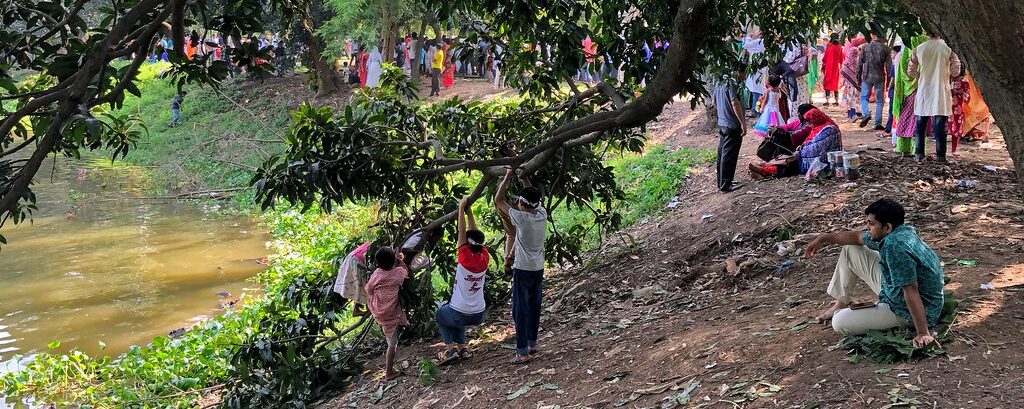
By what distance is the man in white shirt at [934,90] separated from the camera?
1002cm

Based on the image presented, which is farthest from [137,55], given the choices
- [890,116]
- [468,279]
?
[890,116]

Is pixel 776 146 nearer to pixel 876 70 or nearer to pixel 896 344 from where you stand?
pixel 876 70

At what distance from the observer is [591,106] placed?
9.86 m

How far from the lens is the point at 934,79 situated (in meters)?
10.1

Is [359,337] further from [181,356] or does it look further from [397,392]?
[181,356]

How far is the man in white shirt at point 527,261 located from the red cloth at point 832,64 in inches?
433

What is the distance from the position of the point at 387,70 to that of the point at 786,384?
19.0ft

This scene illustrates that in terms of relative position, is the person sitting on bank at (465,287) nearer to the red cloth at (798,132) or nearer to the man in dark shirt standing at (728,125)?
the man in dark shirt standing at (728,125)

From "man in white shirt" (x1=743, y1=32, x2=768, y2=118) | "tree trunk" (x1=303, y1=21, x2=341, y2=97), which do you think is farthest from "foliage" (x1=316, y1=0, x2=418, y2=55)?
"man in white shirt" (x1=743, y1=32, x2=768, y2=118)

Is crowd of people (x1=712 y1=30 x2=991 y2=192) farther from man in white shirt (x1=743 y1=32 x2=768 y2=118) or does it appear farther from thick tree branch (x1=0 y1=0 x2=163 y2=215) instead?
thick tree branch (x1=0 y1=0 x2=163 y2=215)

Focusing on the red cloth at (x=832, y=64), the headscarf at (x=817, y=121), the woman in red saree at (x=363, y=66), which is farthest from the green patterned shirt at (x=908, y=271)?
the woman in red saree at (x=363, y=66)

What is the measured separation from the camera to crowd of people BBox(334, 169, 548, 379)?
6.91 meters

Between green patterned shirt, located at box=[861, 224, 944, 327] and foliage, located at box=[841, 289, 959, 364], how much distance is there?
0.28ft

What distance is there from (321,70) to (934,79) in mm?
20006
